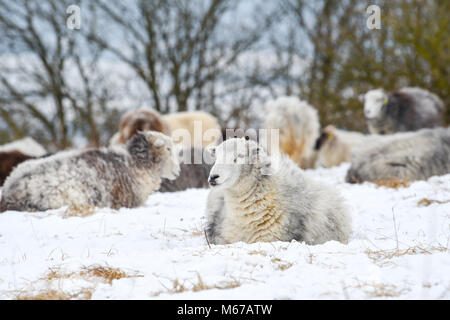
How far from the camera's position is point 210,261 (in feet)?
11.2

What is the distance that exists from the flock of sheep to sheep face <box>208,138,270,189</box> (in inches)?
0.4

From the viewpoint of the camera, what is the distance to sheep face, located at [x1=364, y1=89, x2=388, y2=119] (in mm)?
11555

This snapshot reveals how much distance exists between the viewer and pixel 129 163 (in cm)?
731

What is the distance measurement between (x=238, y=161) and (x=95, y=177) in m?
2.89

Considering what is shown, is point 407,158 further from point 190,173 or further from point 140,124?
point 140,124

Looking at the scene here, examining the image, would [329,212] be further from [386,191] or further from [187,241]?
[386,191]

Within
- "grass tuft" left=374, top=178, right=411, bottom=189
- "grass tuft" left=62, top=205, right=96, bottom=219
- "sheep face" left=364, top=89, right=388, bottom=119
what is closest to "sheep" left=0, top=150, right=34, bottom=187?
"grass tuft" left=62, top=205, right=96, bottom=219

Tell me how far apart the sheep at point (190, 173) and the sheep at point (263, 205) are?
3.84 meters

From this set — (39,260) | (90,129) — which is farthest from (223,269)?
(90,129)

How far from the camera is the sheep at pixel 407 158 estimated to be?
25.2 feet

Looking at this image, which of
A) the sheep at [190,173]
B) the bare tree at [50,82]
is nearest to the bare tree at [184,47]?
the bare tree at [50,82]

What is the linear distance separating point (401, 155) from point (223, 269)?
18.1 ft

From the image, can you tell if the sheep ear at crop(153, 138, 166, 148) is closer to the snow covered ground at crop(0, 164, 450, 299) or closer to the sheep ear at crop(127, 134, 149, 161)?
the sheep ear at crop(127, 134, 149, 161)
